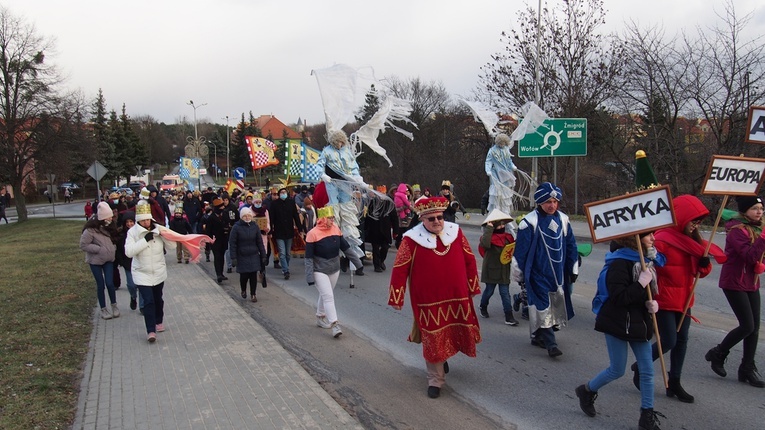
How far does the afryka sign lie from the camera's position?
5.25m

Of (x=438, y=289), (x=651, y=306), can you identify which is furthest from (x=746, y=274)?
(x=438, y=289)

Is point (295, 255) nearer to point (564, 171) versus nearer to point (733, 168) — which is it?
point (733, 168)

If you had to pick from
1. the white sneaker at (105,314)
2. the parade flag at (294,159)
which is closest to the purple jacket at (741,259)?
the white sneaker at (105,314)

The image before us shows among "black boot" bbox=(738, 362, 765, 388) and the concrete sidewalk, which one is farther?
"black boot" bbox=(738, 362, 765, 388)

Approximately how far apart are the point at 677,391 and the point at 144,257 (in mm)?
6074

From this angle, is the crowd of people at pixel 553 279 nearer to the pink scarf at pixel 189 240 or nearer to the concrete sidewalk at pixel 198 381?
the pink scarf at pixel 189 240

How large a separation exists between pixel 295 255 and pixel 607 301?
34.2 feet

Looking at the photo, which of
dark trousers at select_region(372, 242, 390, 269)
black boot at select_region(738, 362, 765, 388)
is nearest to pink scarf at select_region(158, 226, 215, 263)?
dark trousers at select_region(372, 242, 390, 269)

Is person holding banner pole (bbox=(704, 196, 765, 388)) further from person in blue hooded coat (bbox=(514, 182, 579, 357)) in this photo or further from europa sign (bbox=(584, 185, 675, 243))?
person in blue hooded coat (bbox=(514, 182, 579, 357))

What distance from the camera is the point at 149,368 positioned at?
19.6ft

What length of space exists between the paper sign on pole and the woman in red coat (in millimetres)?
2117

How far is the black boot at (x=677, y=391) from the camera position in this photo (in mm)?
4805

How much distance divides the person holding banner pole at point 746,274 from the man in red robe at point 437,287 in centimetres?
236

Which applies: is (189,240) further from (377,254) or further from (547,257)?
(377,254)
